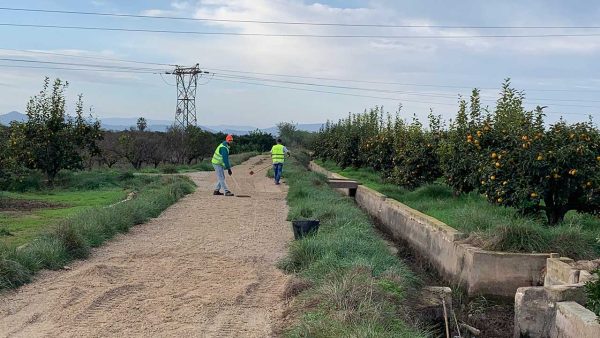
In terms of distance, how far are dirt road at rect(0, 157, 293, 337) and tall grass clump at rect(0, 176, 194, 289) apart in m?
0.18

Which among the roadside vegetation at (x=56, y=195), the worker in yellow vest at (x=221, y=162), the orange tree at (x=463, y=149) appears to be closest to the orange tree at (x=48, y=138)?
the roadside vegetation at (x=56, y=195)

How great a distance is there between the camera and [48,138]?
19.3 metres

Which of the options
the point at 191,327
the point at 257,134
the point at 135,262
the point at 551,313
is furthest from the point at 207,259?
the point at 257,134

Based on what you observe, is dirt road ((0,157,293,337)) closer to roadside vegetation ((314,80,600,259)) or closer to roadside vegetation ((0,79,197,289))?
roadside vegetation ((0,79,197,289))

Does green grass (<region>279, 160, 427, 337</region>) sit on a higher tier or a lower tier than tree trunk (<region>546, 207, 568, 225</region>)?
lower

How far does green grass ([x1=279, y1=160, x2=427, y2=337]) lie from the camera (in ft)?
16.8

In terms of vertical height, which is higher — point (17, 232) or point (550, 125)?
point (550, 125)

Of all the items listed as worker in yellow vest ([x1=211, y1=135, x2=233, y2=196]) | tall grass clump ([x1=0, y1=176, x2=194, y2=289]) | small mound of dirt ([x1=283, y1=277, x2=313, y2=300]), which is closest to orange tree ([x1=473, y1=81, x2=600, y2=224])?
small mound of dirt ([x1=283, y1=277, x2=313, y2=300])

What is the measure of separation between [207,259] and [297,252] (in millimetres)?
1321

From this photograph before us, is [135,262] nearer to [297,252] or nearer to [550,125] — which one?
[297,252]

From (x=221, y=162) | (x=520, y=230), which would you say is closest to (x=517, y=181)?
(x=520, y=230)

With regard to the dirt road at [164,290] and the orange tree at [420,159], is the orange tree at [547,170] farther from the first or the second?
the orange tree at [420,159]

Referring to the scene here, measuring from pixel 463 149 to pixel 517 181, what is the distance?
10.6 feet

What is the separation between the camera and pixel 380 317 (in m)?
5.33
